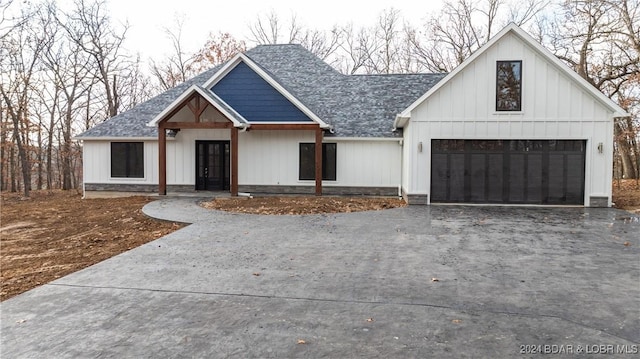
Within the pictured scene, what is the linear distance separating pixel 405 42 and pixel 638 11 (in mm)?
15809

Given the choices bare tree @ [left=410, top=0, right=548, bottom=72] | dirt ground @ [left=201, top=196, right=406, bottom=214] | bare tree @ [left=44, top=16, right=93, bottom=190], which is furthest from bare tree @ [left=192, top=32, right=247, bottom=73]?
dirt ground @ [left=201, top=196, right=406, bottom=214]

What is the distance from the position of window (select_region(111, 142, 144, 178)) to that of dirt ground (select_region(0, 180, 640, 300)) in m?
1.91

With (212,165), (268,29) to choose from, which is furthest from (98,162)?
(268,29)

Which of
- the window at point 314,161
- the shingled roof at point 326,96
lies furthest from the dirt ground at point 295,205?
the shingled roof at point 326,96

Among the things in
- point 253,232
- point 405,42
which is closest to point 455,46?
point 405,42

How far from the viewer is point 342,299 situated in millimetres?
4723

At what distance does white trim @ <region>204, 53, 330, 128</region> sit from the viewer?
51.1 feet

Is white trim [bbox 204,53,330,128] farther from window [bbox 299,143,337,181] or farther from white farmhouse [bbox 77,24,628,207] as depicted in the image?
window [bbox 299,143,337,181]

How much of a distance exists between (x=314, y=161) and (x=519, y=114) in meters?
7.53

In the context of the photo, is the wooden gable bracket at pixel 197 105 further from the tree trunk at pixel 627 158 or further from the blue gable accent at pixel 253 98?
the tree trunk at pixel 627 158

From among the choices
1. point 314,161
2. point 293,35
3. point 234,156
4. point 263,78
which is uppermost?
point 293,35

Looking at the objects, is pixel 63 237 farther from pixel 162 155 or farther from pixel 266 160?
pixel 266 160

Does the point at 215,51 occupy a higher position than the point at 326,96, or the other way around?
the point at 215,51

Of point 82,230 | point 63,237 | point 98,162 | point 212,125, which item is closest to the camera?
point 63,237
